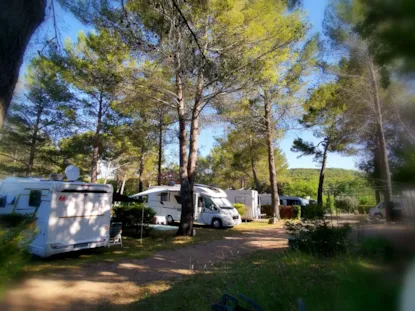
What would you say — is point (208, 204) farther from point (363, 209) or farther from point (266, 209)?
point (266, 209)

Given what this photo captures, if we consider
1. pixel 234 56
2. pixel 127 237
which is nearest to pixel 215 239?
pixel 127 237

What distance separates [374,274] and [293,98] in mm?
13491

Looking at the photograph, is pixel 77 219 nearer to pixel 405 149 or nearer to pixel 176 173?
pixel 405 149

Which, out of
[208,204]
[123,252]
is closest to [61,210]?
[123,252]

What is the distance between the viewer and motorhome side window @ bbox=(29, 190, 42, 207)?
620 centimetres

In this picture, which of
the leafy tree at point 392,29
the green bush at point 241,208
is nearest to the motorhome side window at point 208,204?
the green bush at point 241,208

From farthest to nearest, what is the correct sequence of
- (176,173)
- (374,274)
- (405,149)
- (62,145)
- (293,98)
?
(176,173) < (62,145) < (293,98) < (374,274) < (405,149)

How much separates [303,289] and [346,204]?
3368 mm

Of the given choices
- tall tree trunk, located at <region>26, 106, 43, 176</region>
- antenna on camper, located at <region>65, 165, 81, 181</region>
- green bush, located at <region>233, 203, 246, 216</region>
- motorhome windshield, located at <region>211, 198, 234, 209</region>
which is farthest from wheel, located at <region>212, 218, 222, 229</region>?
tall tree trunk, located at <region>26, 106, 43, 176</region>

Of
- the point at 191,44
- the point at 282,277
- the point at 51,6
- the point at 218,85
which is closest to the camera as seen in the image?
the point at 51,6

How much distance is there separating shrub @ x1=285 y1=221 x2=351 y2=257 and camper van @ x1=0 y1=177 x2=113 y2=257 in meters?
4.68

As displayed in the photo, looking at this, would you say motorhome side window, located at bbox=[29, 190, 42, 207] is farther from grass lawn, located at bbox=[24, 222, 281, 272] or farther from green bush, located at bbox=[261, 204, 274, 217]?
green bush, located at bbox=[261, 204, 274, 217]

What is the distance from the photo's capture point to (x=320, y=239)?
5125 mm

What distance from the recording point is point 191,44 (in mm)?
5832
